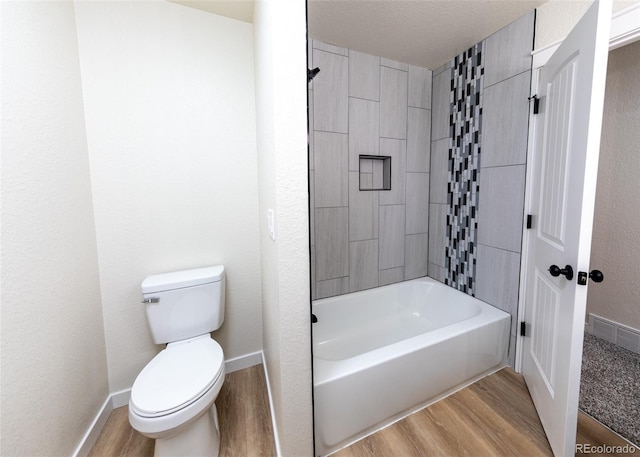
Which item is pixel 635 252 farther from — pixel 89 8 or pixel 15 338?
pixel 89 8

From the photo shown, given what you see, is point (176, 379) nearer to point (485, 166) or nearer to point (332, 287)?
point (332, 287)

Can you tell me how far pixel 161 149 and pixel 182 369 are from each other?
1.23 meters

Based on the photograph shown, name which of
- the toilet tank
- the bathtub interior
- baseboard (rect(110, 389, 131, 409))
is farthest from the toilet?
the bathtub interior

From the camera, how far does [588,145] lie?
3.49ft

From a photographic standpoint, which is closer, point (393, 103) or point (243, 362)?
point (243, 362)

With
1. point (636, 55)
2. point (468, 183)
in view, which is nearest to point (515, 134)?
point (468, 183)

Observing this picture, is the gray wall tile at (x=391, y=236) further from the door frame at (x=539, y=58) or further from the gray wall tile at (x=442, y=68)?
the gray wall tile at (x=442, y=68)

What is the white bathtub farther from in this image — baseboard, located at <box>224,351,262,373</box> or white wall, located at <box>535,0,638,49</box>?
white wall, located at <box>535,0,638,49</box>

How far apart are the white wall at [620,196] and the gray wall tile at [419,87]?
1.41m

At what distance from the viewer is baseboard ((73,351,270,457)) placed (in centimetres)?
131

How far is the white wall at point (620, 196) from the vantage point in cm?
208

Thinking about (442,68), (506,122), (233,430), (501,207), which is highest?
(442,68)

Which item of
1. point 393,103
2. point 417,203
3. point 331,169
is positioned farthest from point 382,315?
point 393,103

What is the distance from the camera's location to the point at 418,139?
2.41 meters
